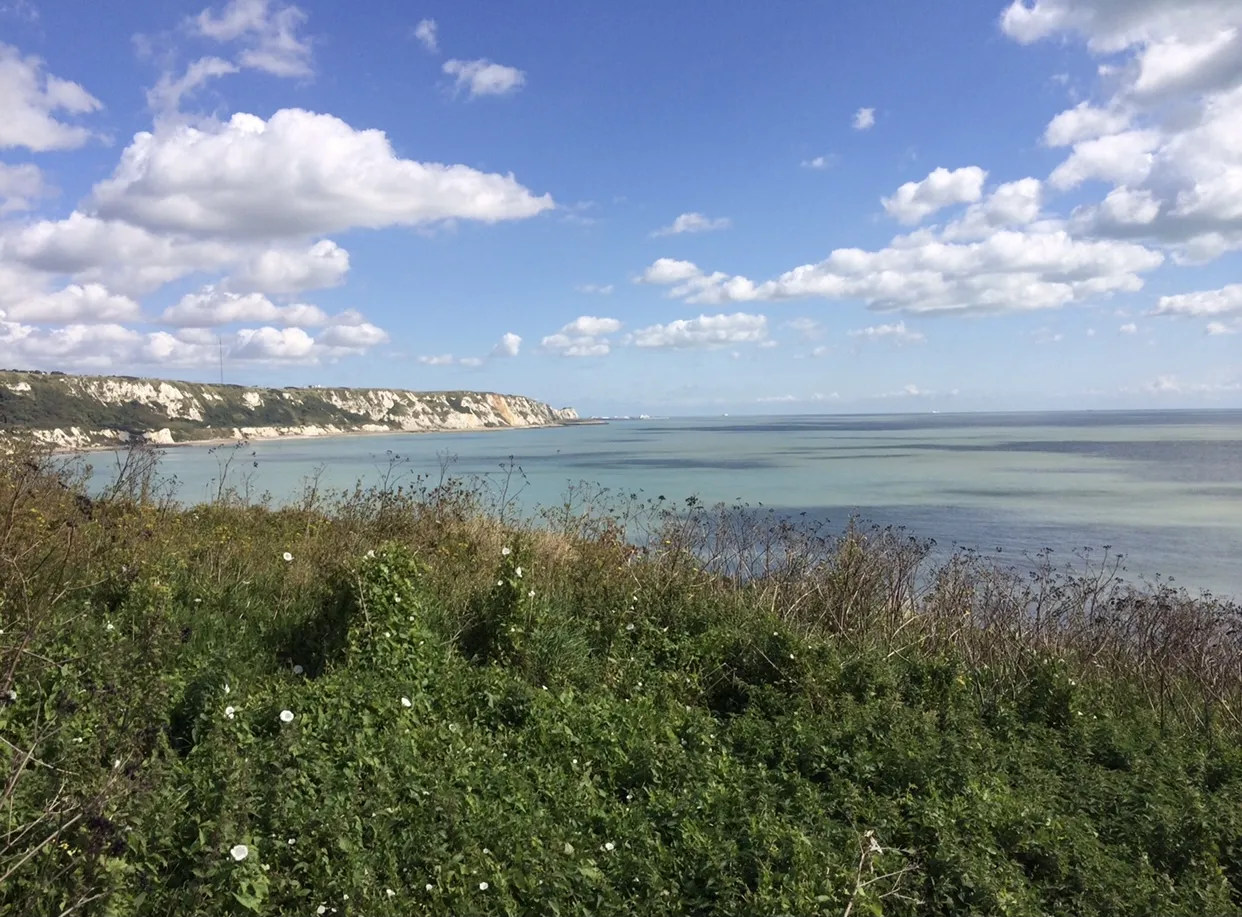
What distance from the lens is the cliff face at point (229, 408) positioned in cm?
5825

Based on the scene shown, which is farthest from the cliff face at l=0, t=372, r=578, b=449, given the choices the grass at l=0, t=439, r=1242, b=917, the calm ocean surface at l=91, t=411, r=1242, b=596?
the grass at l=0, t=439, r=1242, b=917

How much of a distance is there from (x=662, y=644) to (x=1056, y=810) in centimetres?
302

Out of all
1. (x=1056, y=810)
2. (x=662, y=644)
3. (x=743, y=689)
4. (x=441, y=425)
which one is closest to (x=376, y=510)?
(x=662, y=644)

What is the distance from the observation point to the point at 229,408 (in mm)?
90688

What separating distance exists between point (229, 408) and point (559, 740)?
9719 centimetres

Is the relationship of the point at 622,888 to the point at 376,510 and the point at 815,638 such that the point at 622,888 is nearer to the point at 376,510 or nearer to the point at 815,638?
the point at 815,638

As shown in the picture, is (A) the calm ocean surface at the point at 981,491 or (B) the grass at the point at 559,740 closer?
(B) the grass at the point at 559,740

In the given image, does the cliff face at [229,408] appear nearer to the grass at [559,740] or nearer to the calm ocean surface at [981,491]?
the calm ocean surface at [981,491]

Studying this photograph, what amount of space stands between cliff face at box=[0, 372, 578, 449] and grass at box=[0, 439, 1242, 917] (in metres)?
33.1

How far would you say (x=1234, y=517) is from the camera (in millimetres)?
20266

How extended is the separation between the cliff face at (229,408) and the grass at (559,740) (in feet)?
109

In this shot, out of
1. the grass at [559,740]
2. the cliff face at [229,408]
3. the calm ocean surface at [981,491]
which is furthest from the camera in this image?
the cliff face at [229,408]

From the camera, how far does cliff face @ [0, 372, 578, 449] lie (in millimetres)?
58250

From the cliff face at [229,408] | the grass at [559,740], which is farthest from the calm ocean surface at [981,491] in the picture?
the cliff face at [229,408]
